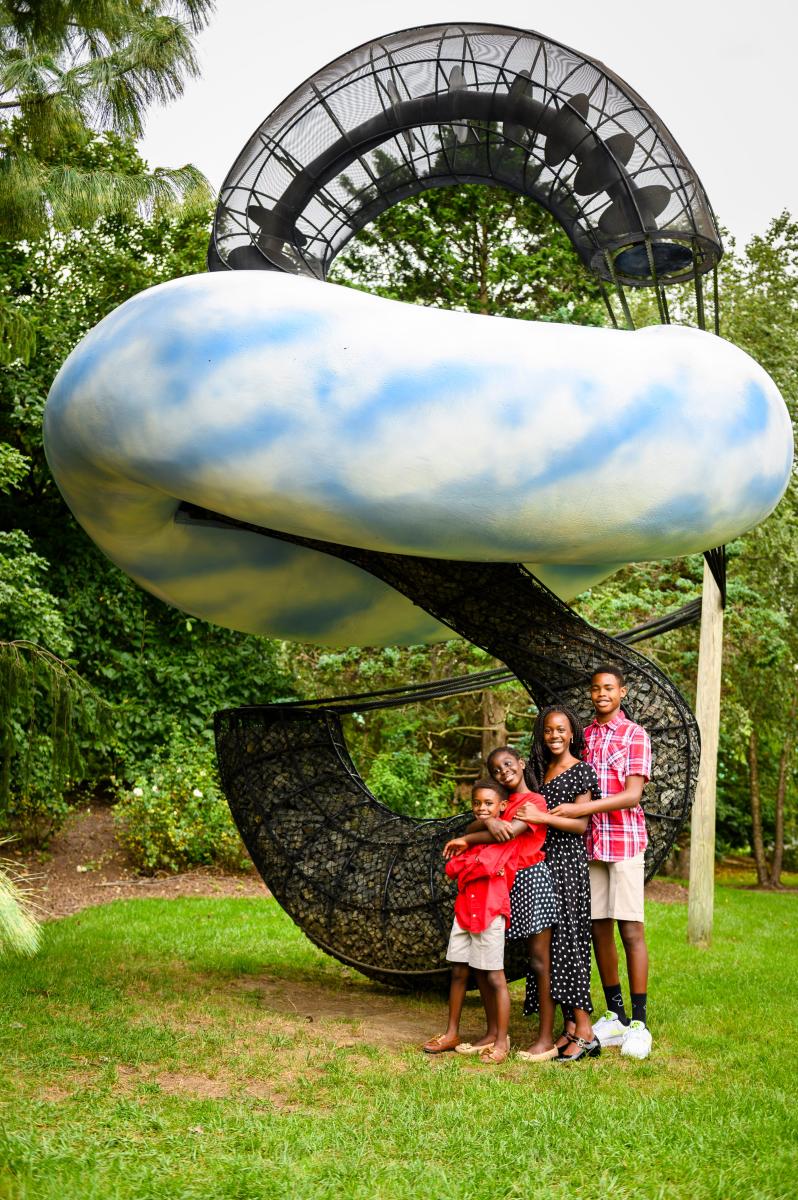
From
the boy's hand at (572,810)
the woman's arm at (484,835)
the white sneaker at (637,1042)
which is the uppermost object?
the boy's hand at (572,810)

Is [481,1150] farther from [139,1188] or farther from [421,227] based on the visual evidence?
[421,227]

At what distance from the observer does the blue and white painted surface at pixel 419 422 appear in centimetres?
453

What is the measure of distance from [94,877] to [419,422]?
7.90m

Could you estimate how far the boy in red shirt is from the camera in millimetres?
4977

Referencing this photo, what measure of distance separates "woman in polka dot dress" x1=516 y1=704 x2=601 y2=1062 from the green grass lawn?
0.24 meters

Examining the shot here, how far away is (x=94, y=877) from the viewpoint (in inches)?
434

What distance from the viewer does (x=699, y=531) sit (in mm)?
4926

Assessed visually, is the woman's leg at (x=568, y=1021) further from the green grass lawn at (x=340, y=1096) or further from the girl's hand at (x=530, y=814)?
the girl's hand at (x=530, y=814)

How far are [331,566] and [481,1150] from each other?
3.67m

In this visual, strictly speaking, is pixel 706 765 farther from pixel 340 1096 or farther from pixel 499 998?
pixel 340 1096

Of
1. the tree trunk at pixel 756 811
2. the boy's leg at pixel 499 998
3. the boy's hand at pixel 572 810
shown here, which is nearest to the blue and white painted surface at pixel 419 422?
the boy's hand at pixel 572 810

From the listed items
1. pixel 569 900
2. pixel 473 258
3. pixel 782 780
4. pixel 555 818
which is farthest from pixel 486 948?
pixel 782 780

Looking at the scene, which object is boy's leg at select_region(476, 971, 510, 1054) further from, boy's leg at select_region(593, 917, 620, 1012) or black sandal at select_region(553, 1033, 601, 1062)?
boy's leg at select_region(593, 917, 620, 1012)

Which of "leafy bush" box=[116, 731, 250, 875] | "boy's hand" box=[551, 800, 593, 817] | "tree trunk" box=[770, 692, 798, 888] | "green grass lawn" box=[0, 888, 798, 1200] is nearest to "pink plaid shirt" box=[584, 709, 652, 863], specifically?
"boy's hand" box=[551, 800, 593, 817]
